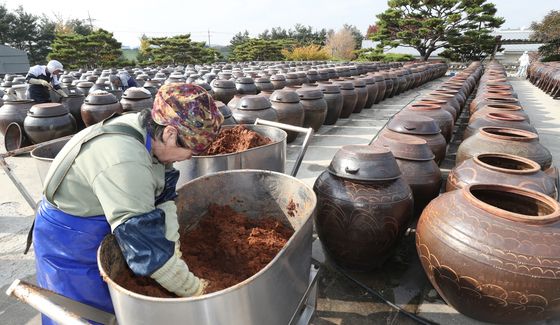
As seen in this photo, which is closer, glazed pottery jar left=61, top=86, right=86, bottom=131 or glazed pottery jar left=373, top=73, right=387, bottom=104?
glazed pottery jar left=61, top=86, right=86, bottom=131

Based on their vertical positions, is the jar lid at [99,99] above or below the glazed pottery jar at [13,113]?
above

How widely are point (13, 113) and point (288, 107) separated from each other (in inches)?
218

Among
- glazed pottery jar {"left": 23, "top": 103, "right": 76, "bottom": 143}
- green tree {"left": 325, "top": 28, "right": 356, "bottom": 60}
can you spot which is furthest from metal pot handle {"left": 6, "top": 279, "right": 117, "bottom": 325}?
green tree {"left": 325, "top": 28, "right": 356, "bottom": 60}

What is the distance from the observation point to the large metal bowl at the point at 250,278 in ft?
3.89

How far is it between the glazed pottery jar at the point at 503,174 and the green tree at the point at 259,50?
3811cm

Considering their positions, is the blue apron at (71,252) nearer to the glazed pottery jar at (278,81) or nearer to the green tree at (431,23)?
the glazed pottery jar at (278,81)

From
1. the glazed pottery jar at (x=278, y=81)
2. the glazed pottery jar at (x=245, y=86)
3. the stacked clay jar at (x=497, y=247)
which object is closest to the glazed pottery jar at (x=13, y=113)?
the glazed pottery jar at (x=245, y=86)

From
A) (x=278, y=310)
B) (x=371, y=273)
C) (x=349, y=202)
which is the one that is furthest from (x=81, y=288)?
(x=371, y=273)

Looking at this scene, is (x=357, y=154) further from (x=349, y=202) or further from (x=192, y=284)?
(x=192, y=284)

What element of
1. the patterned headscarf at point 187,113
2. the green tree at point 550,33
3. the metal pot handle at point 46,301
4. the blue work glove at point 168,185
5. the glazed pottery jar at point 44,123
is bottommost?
the glazed pottery jar at point 44,123

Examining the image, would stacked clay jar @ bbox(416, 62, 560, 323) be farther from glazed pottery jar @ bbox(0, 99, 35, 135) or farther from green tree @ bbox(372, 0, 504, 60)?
green tree @ bbox(372, 0, 504, 60)

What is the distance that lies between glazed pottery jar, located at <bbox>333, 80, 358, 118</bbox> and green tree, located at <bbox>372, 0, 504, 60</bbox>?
2271cm

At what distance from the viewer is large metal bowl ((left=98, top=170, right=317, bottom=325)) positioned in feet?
3.89

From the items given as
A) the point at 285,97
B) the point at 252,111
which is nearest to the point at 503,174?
the point at 252,111
